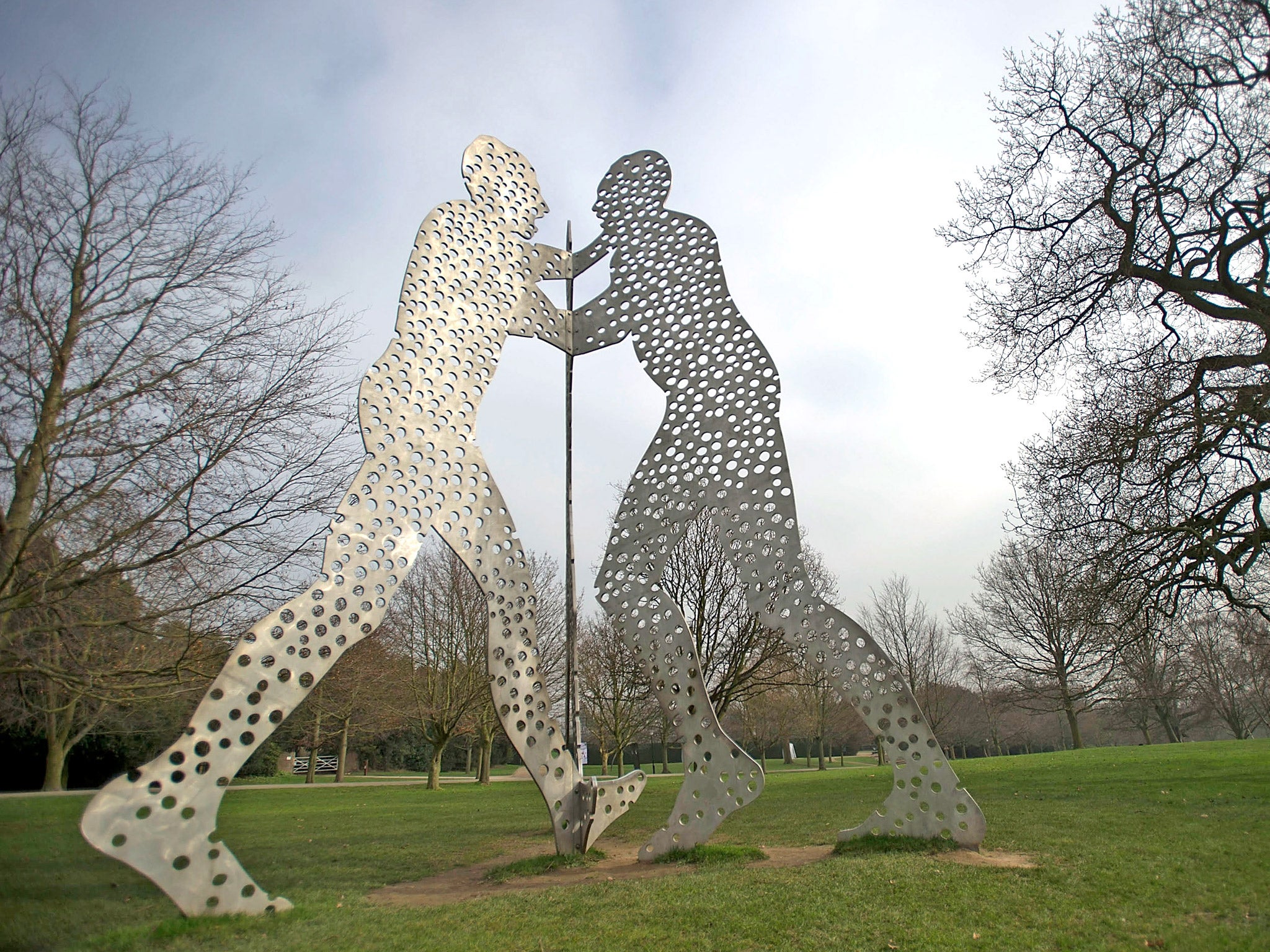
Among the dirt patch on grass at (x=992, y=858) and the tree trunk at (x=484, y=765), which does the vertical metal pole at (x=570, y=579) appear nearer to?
the dirt patch on grass at (x=992, y=858)

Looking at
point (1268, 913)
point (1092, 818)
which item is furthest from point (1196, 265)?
point (1268, 913)

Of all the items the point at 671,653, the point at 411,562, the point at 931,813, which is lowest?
the point at 931,813

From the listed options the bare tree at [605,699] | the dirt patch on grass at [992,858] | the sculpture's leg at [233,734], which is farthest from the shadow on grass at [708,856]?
the bare tree at [605,699]

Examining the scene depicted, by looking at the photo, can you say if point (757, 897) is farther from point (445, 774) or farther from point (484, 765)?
point (445, 774)

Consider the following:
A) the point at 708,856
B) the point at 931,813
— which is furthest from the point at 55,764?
the point at 931,813

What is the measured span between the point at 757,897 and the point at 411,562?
3665 mm

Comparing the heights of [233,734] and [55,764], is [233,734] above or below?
above

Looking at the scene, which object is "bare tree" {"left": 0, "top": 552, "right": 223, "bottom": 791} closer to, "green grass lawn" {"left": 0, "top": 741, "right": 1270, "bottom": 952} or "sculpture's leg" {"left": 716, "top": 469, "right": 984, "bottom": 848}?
"green grass lawn" {"left": 0, "top": 741, "right": 1270, "bottom": 952}

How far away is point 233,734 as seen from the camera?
5082 mm

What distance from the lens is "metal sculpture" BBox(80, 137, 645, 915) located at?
479 cm

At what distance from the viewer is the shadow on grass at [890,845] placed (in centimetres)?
642

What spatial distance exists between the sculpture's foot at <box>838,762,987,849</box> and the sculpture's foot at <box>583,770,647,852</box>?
6.77ft

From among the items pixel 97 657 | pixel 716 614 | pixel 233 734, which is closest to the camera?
pixel 233 734

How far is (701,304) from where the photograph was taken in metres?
8.15
